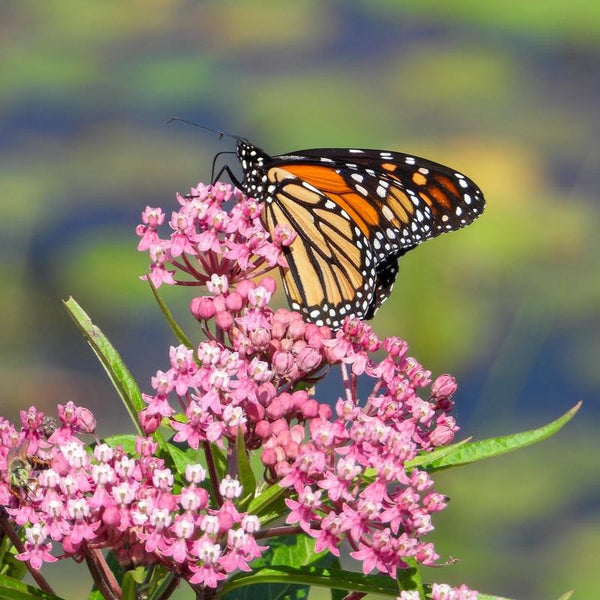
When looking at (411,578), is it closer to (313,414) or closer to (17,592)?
(313,414)

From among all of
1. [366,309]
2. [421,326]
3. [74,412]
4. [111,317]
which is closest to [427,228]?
[366,309]

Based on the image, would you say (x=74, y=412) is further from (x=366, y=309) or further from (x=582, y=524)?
(x=582, y=524)

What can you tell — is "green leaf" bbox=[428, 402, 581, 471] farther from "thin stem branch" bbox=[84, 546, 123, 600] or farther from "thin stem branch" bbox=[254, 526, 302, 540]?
"thin stem branch" bbox=[84, 546, 123, 600]

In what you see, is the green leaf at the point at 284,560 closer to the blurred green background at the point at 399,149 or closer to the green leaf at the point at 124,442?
the green leaf at the point at 124,442

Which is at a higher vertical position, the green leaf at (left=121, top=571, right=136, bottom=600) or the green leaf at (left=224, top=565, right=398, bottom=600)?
the green leaf at (left=121, top=571, right=136, bottom=600)

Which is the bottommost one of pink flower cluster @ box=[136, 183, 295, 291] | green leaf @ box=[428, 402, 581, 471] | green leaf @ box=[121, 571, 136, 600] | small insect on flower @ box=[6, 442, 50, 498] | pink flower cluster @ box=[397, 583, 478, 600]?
pink flower cluster @ box=[397, 583, 478, 600]

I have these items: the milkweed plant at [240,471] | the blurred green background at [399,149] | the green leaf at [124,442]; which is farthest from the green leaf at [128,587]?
the blurred green background at [399,149]

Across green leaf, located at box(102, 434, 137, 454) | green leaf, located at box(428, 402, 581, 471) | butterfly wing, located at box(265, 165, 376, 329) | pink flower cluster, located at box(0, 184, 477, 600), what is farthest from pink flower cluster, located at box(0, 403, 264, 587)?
butterfly wing, located at box(265, 165, 376, 329)
